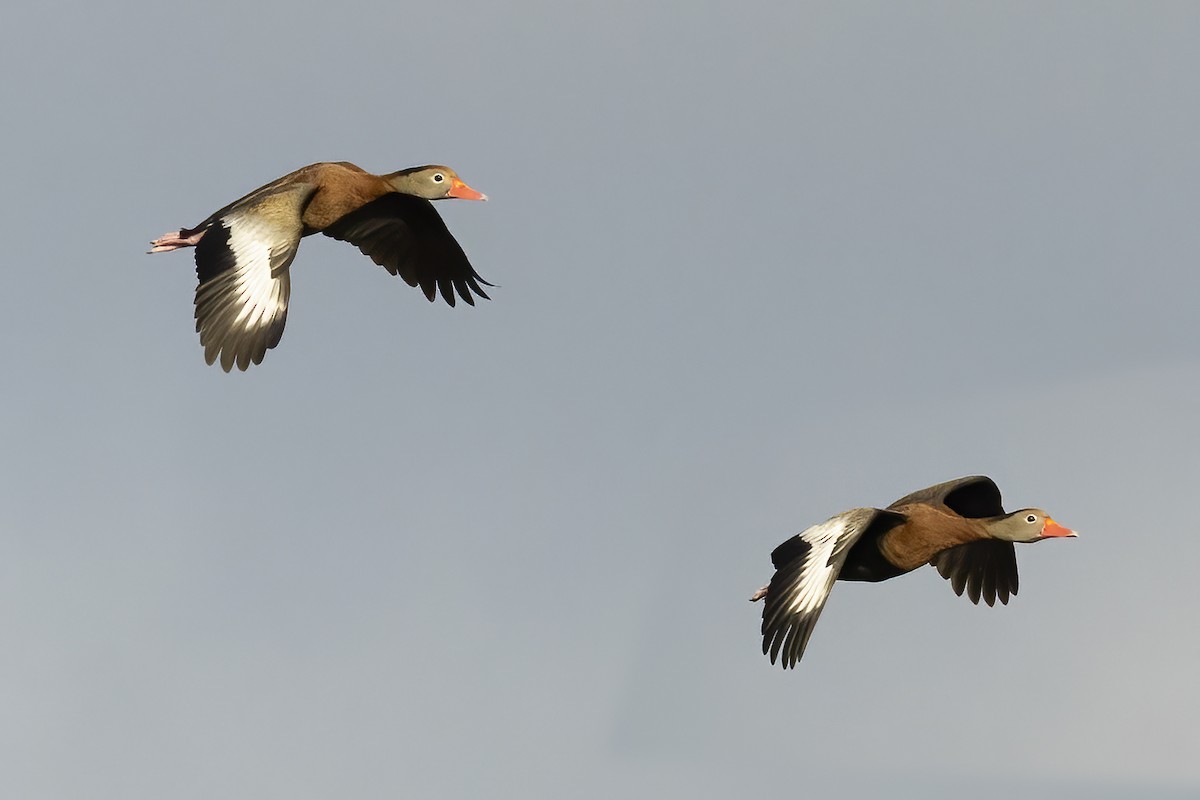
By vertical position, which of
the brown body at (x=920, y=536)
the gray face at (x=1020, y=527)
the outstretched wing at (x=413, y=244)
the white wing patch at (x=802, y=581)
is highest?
the outstretched wing at (x=413, y=244)

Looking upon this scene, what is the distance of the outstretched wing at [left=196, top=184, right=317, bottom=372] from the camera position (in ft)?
62.7

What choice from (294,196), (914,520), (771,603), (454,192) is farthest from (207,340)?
(914,520)

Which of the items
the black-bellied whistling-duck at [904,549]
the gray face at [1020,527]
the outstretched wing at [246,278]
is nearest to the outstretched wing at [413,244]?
the outstretched wing at [246,278]

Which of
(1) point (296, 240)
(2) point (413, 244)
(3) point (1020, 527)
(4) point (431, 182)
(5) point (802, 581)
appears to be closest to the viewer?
(5) point (802, 581)

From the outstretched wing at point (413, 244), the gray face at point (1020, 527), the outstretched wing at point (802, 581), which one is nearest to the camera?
the outstretched wing at point (802, 581)

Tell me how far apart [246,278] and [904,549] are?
6641 mm

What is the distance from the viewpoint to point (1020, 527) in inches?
848

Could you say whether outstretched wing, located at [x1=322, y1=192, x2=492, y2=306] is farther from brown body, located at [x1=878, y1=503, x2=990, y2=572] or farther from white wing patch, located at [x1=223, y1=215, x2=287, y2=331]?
brown body, located at [x1=878, y1=503, x2=990, y2=572]

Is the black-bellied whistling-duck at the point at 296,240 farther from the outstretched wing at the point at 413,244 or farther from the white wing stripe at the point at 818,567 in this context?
the white wing stripe at the point at 818,567

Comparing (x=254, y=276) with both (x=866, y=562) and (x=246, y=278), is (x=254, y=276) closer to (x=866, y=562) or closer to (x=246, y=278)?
(x=246, y=278)

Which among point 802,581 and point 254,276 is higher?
point 254,276

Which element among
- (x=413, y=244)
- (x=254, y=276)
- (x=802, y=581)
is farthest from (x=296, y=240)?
(x=802, y=581)

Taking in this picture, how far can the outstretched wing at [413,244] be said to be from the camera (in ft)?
74.9

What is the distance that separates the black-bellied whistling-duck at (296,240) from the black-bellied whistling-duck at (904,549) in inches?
195
